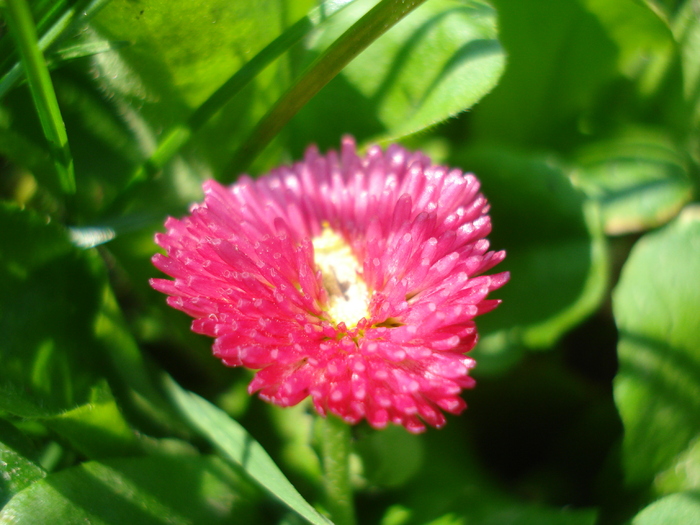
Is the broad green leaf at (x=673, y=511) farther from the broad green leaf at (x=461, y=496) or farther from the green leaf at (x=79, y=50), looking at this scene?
the green leaf at (x=79, y=50)

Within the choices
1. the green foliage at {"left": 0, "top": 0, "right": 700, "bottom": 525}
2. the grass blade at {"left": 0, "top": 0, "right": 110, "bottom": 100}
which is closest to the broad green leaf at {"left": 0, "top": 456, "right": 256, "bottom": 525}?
the green foliage at {"left": 0, "top": 0, "right": 700, "bottom": 525}

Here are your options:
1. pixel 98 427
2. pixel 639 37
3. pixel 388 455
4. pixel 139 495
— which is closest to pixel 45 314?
pixel 98 427

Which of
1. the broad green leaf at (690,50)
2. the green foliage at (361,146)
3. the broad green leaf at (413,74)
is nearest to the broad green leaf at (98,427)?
the green foliage at (361,146)

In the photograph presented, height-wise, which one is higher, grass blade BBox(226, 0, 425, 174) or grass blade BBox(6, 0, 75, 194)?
grass blade BBox(6, 0, 75, 194)

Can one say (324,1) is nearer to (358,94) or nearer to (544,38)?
(358,94)

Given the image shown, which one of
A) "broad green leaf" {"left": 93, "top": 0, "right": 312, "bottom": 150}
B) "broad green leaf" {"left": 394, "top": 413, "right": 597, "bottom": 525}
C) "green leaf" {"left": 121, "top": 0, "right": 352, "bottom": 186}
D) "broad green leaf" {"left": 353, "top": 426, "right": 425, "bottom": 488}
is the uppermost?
"broad green leaf" {"left": 93, "top": 0, "right": 312, "bottom": 150}

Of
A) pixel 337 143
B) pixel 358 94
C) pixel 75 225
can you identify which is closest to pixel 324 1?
pixel 358 94

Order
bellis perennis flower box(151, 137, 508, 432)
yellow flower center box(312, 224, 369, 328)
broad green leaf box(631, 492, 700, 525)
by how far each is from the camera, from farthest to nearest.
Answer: yellow flower center box(312, 224, 369, 328), broad green leaf box(631, 492, 700, 525), bellis perennis flower box(151, 137, 508, 432)

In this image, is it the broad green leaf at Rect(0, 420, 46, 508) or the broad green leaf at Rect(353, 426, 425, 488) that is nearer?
the broad green leaf at Rect(0, 420, 46, 508)

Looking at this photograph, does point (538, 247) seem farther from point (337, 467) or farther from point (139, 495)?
point (139, 495)

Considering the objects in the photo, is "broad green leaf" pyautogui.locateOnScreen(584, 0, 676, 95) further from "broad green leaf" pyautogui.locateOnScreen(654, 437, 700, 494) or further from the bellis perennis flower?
"broad green leaf" pyautogui.locateOnScreen(654, 437, 700, 494)
